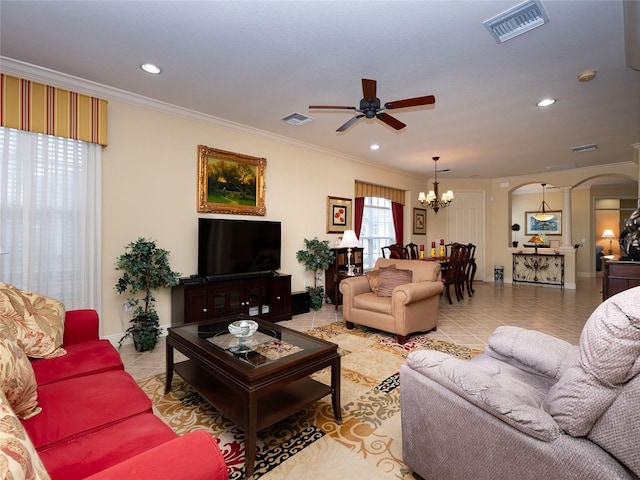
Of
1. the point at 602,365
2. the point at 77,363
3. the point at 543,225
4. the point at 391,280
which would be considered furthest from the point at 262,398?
the point at 543,225

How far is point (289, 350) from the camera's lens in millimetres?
2072

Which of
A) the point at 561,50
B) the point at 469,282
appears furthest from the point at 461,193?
the point at 561,50

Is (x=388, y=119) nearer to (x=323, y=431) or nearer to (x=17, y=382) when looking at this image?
(x=323, y=431)

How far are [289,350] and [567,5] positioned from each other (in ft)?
9.56

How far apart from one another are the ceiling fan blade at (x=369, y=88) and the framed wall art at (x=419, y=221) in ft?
18.5

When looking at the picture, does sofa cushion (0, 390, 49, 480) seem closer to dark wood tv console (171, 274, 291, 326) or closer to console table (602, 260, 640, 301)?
dark wood tv console (171, 274, 291, 326)

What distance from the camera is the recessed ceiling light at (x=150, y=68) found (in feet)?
9.55

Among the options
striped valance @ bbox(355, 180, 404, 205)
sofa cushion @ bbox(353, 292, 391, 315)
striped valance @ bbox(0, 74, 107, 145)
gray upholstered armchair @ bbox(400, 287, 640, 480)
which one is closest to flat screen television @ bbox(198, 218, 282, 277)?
sofa cushion @ bbox(353, 292, 391, 315)

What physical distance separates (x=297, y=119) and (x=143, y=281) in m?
2.71

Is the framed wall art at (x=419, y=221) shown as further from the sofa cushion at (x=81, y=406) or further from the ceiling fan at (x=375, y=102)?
the sofa cushion at (x=81, y=406)

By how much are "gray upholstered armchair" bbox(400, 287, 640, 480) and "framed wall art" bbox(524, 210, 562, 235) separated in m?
10.2

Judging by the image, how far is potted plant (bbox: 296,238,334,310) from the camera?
17.0 ft

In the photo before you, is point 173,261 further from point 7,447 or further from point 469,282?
point 469,282

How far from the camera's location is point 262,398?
2014 millimetres
